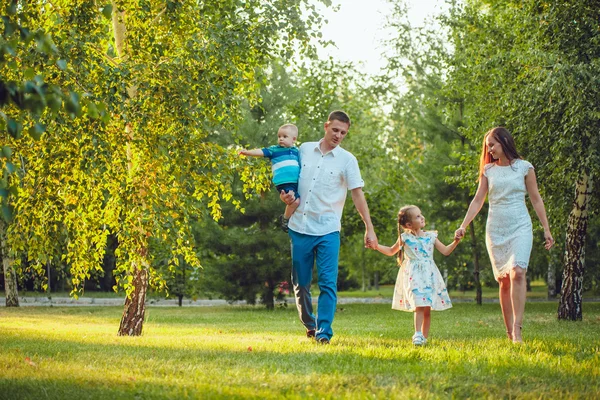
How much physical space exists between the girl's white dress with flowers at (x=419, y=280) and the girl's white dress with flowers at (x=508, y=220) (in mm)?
664

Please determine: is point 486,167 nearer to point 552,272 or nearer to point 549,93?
point 549,93

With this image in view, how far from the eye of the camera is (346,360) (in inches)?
240

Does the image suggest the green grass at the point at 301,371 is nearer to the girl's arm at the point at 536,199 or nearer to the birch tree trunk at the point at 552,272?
the girl's arm at the point at 536,199

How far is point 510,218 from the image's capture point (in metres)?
7.88

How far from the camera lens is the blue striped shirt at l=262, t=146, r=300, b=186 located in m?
7.70

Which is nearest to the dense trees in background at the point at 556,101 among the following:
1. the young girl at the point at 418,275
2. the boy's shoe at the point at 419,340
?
the young girl at the point at 418,275

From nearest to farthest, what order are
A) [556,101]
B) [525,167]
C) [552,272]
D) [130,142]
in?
[525,167], [130,142], [556,101], [552,272]

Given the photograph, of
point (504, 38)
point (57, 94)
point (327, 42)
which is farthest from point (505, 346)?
point (504, 38)

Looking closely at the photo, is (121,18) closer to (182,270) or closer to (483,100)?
(483,100)

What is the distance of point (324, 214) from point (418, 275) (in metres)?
1.28

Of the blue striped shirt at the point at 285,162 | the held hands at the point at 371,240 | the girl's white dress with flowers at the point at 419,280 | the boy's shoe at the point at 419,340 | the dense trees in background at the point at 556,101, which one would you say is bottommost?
the boy's shoe at the point at 419,340

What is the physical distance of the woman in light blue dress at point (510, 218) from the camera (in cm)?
772

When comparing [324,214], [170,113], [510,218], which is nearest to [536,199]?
[510,218]

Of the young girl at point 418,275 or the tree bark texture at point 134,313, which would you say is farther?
the tree bark texture at point 134,313
